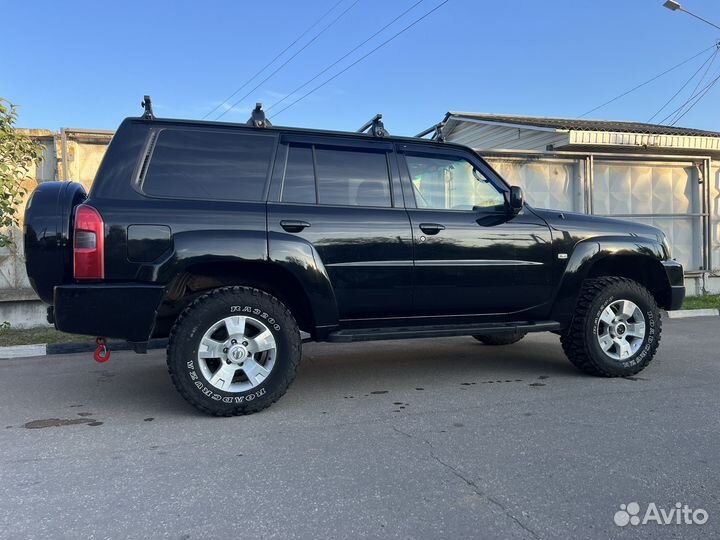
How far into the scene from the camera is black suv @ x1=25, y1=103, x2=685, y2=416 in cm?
366

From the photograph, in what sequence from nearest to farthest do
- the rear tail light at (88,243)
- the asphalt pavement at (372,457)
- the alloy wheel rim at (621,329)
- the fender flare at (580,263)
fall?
the asphalt pavement at (372,457)
the rear tail light at (88,243)
the fender flare at (580,263)
the alloy wheel rim at (621,329)

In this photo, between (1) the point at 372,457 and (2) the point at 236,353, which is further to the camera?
(2) the point at 236,353

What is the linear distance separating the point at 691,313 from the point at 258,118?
8.68 metres

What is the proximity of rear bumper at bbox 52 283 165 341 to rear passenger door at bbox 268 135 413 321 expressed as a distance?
98 cm

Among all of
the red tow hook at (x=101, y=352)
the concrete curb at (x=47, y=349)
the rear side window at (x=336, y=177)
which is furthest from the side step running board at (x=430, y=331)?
the concrete curb at (x=47, y=349)

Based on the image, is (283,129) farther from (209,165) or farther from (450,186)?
(450,186)

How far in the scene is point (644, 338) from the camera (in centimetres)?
495

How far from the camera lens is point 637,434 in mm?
3523

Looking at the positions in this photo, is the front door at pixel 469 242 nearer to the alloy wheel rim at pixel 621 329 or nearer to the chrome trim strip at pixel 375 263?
the chrome trim strip at pixel 375 263

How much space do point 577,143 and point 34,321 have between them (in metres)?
10.0

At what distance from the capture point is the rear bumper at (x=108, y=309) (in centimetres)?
354

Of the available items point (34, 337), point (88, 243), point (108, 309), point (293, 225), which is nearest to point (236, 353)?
point (108, 309)

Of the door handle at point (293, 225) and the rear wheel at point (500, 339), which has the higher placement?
the door handle at point (293, 225)

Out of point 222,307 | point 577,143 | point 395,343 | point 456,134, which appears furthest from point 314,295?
point 456,134
